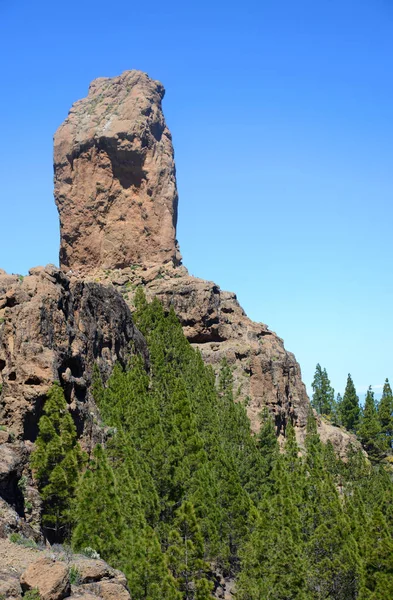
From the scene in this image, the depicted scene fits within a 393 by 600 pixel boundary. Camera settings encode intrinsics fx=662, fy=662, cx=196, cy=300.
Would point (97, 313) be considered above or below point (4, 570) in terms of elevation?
above

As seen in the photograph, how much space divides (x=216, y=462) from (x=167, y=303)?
41339 millimetres

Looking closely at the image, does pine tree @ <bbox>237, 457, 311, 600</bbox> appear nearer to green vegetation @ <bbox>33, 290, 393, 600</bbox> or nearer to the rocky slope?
green vegetation @ <bbox>33, 290, 393, 600</bbox>

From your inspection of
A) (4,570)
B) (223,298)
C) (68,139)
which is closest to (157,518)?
(4,570)

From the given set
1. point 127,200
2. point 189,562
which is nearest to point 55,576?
point 189,562

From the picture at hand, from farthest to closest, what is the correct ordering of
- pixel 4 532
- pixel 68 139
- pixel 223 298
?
pixel 68 139, pixel 223 298, pixel 4 532

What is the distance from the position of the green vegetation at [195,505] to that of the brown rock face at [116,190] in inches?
1391

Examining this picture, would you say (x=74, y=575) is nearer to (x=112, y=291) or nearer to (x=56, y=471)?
(x=56, y=471)

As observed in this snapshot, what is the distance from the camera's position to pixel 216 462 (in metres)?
51.8

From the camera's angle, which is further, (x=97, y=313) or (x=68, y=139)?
(x=68, y=139)

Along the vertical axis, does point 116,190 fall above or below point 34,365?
above

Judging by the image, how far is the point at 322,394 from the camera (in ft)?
462

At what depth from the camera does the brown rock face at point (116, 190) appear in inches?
4075

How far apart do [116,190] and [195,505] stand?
6918 cm

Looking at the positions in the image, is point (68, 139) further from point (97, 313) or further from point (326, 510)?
point (326, 510)
